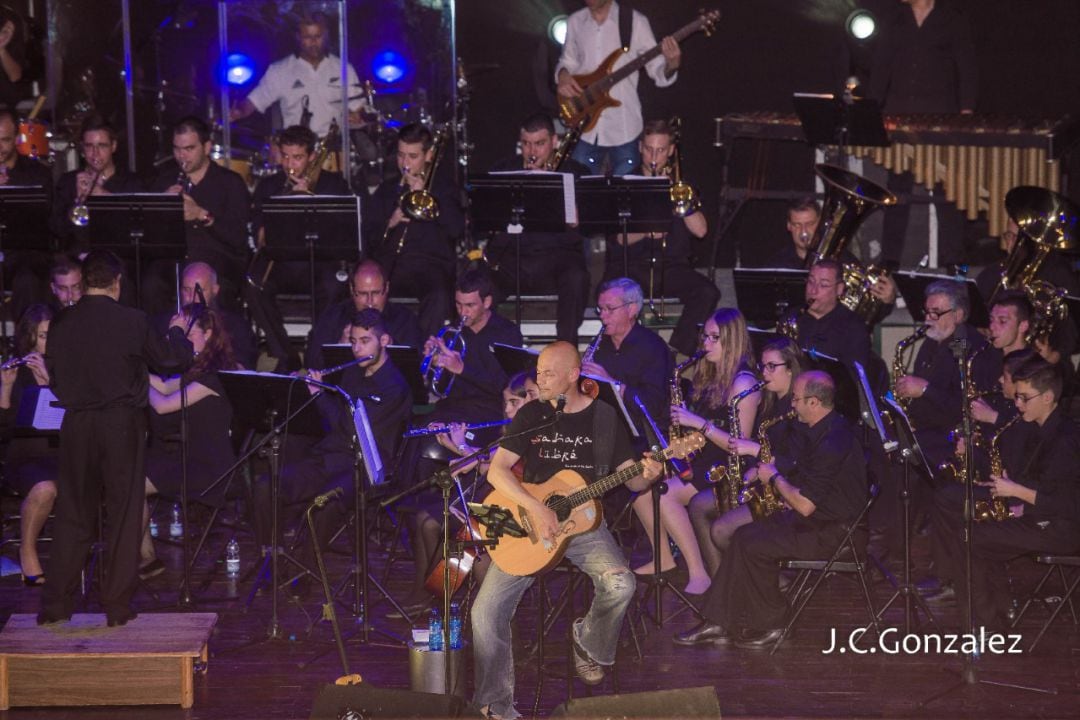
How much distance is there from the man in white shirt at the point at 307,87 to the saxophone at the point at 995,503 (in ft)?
20.5

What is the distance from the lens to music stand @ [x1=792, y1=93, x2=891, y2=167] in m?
10.4

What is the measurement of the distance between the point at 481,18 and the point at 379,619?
22.4 ft

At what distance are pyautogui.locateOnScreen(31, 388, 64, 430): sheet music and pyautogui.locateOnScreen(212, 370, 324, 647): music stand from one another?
110 centimetres

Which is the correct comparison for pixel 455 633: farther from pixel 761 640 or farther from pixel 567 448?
pixel 761 640

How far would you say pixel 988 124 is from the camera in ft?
35.8

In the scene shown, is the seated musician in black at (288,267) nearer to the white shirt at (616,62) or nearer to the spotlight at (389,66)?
the spotlight at (389,66)

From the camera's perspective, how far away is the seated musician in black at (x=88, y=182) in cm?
1067

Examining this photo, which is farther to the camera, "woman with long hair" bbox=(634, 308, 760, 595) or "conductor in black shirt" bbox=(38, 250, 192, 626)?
"woman with long hair" bbox=(634, 308, 760, 595)

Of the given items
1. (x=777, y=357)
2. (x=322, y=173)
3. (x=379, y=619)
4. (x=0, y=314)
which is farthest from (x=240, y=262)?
(x=777, y=357)

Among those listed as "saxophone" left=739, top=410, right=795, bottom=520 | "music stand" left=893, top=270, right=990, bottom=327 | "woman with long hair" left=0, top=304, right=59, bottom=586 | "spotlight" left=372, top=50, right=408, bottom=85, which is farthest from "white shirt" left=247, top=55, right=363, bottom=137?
"saxophone" left=739, top=410, right=795, bottom=520

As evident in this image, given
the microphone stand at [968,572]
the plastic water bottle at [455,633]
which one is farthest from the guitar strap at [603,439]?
the microphone stand at [968,572]

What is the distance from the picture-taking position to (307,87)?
39.9ft

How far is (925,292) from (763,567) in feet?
8.54

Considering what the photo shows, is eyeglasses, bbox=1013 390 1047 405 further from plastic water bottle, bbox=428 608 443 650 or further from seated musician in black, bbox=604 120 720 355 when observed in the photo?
plastic water bottle, bbox=428 608 443 650
